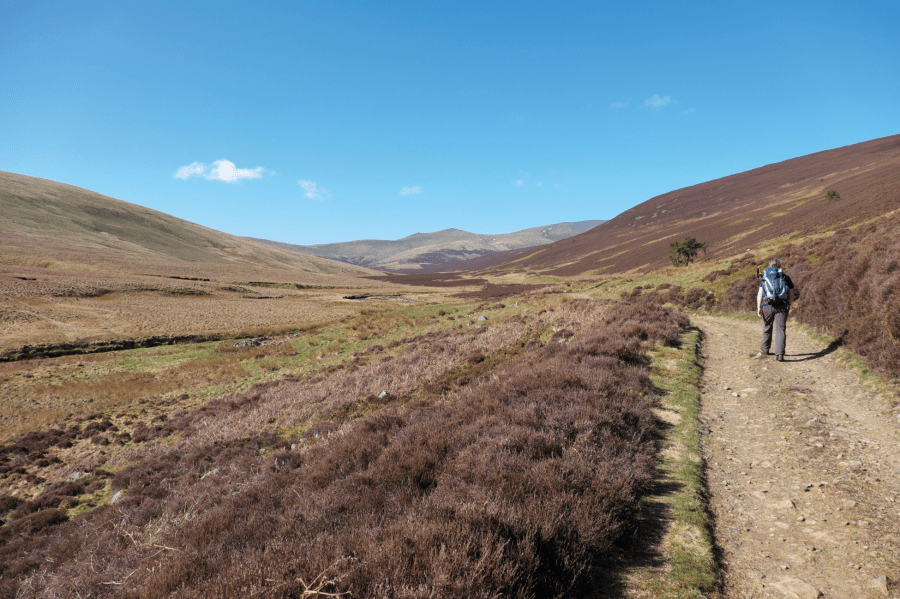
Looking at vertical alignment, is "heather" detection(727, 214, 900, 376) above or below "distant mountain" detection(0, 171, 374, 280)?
below

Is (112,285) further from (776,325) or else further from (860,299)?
(860,299)

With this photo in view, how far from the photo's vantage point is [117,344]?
1334 inches

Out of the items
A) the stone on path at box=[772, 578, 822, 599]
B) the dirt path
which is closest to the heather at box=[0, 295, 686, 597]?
the dirt path

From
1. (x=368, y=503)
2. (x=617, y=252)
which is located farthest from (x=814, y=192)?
(x=368, y=503)

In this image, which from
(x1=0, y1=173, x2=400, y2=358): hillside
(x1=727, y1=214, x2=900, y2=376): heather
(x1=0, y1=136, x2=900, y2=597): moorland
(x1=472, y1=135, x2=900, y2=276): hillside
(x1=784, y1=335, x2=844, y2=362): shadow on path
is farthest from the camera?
(x1=472, y1=135, x2=900, y2=276): hillside

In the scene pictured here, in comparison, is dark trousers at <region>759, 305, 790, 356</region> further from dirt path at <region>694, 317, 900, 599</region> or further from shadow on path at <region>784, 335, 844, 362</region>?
dirt path at <region>694, 317, 900, 599</region>

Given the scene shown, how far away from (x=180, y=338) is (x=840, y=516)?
45063mm

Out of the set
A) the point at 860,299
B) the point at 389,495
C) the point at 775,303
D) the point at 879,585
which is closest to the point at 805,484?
the point at 879,585

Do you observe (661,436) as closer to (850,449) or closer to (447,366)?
(850,449)

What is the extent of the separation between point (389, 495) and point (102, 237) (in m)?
154

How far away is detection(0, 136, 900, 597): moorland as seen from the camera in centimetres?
367

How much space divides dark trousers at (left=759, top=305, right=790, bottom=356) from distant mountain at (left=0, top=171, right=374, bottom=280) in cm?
9742

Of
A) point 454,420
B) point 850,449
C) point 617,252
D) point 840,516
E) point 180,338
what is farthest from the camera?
point 617,252

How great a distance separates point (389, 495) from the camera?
5.19 m
